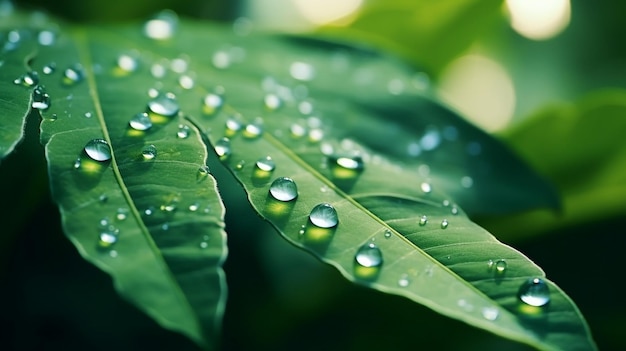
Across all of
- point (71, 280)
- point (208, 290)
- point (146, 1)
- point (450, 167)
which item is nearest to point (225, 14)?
point (146, 1)

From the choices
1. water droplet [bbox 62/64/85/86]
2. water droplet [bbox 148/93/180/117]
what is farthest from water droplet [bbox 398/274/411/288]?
water droplet [bbox 62/64/85/86]

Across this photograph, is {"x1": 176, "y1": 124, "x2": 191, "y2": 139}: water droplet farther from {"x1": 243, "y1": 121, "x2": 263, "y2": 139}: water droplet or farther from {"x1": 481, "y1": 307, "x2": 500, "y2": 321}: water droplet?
{"x1": 481, "y1": 307, "x2": 500, "y2": 321}: water droplet

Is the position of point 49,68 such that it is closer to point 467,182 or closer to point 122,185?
point 122,185

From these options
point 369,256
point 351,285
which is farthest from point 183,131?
point 351,285

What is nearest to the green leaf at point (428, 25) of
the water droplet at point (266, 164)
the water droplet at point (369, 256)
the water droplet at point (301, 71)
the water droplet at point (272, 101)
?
the water droplet at point (301, 71)

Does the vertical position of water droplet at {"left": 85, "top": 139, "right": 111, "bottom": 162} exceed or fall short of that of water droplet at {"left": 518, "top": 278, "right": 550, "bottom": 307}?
it falls short

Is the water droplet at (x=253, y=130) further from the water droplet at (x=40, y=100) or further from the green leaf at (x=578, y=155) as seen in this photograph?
the green leaf at (x=578, y=155)
